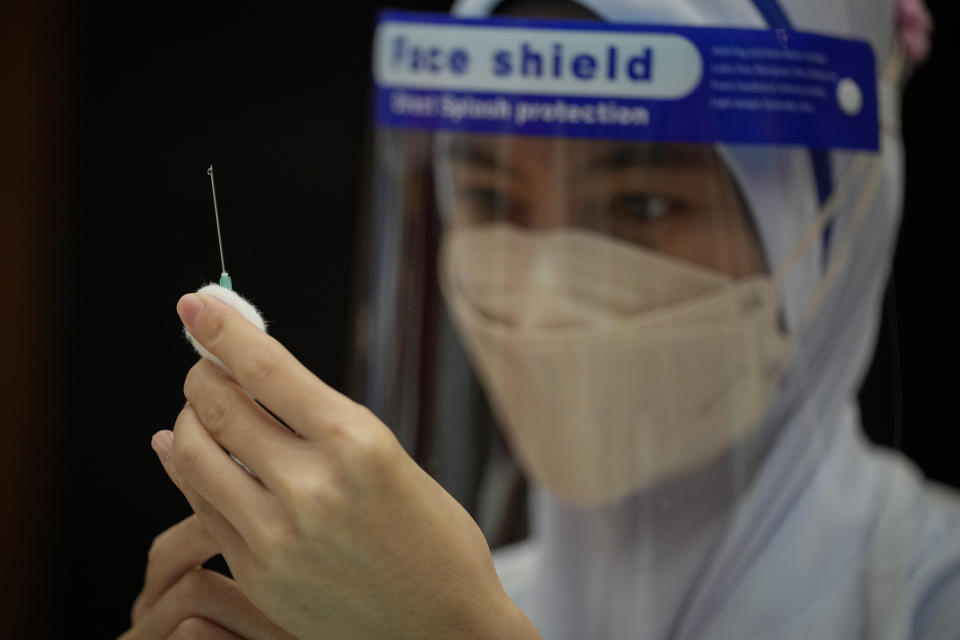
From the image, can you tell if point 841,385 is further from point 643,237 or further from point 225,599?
point 225,599

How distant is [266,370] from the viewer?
0.43 m

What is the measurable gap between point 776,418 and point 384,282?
42 cm

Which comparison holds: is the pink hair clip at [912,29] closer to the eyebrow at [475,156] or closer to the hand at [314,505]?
the eyebrow at [475,156]

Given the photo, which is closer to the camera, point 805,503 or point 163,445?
point 163,445

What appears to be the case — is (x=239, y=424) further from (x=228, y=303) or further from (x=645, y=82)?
(x=645, y=82)

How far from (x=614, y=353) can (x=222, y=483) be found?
1.39 ft

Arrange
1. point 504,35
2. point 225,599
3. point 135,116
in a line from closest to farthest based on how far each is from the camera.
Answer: point 225,599
point 504,35
point 135,116

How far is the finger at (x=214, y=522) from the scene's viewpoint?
1.49ft

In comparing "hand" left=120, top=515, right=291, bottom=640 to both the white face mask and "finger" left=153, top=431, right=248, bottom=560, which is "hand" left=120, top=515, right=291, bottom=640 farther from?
the white face mask

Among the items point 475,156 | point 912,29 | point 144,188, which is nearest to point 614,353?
point 475,156

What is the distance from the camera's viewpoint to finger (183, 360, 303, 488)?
429 mm

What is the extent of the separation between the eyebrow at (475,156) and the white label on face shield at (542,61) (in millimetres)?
90

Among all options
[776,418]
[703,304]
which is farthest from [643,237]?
[776,418]

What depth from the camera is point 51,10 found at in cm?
136
